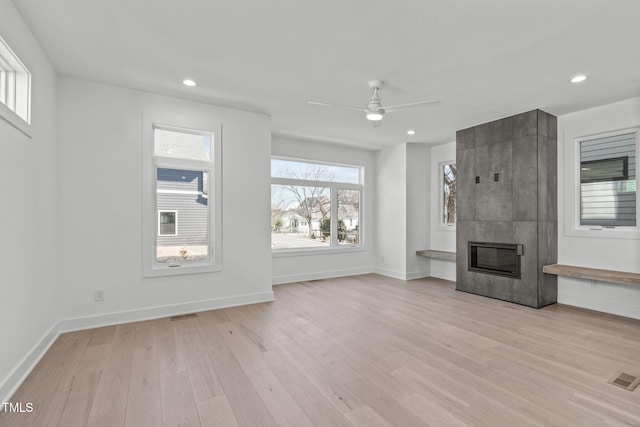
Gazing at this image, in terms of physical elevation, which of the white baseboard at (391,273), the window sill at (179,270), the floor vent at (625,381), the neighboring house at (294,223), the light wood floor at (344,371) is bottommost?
the light wood floor at (344,371)

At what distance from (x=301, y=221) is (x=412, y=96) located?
126 inches

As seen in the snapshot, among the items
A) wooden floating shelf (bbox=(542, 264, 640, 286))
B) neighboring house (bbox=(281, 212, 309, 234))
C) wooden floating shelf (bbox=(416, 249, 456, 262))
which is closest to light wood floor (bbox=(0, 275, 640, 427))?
wooden floating shelf (bbox=(542, 264, 640, 286))

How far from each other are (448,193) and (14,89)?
20.6 ft

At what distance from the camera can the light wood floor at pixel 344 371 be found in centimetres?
193

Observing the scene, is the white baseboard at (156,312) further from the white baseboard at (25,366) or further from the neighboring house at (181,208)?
the neighboring house at (181,208)

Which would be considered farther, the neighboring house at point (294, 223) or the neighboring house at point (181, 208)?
the neighboring house at point (294, 223)

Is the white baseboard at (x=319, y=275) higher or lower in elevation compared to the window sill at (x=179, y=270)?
lower

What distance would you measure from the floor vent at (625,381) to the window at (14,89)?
4.73m

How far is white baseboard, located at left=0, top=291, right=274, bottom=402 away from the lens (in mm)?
2221

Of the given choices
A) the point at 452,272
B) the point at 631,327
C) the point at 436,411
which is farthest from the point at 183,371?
the point at 452,272

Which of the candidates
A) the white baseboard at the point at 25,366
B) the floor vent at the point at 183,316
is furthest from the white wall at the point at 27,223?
the floor vent at the point at 183,316

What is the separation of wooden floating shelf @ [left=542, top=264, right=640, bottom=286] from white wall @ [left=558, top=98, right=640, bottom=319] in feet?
0.52

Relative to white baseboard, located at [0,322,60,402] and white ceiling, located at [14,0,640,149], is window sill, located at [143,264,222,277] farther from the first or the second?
white ceiling, located at [14,0,640,149]

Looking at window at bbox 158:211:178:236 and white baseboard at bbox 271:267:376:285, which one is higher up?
window at bbox 158:211:178:236
